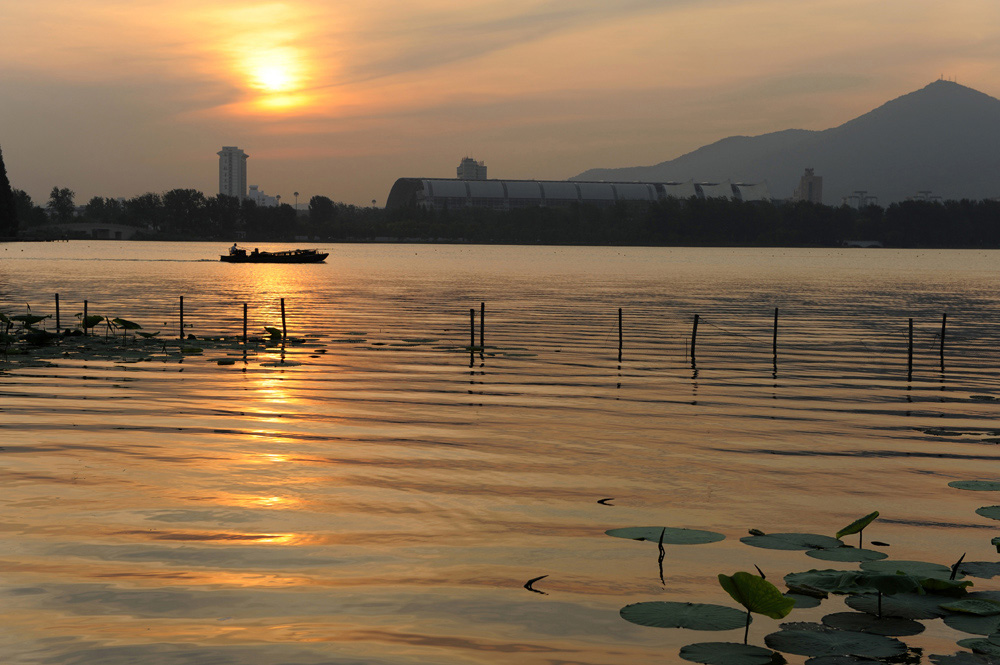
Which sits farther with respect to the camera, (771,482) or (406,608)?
(771,482)

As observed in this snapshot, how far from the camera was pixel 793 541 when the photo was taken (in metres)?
14.3

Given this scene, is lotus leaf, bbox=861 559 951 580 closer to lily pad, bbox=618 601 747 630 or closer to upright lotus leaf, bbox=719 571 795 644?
lily pad, bbox=618 601 747 630

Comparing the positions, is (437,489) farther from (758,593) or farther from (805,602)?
(758,593)

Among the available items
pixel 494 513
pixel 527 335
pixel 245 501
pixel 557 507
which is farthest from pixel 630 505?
pixel 527 335

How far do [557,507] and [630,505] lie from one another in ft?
4.06

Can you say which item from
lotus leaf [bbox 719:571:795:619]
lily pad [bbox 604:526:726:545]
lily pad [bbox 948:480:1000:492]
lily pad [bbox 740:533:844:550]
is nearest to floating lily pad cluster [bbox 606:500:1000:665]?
lotus leaf [bbox 719:571:795:619]

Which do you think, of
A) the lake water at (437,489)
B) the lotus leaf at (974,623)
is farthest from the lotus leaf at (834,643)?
the lotus leaf at (974,623)

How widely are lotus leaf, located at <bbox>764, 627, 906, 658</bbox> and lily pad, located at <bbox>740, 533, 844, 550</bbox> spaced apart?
120 inches

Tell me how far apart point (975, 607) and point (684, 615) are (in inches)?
126

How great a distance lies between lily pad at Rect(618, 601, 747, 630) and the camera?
36.1ft

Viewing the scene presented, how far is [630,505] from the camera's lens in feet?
56.0

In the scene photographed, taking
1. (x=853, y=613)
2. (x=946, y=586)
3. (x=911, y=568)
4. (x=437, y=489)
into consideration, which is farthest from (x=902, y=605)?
(x=437, y=489)

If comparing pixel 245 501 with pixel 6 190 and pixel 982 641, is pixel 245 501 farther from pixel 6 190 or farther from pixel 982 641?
pixel 6 190

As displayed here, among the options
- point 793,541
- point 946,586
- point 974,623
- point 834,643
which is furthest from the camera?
point 793,541
